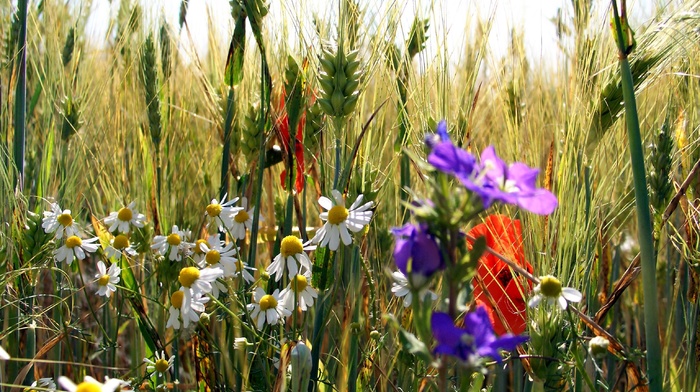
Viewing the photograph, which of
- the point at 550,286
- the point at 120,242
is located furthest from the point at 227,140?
the point at 550,286

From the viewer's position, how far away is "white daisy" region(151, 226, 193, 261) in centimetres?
96

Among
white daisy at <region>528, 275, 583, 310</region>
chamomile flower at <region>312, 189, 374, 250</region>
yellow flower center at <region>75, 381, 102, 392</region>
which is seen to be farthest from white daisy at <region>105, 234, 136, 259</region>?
white daisy at <region>528, 275, 583, 310</region>

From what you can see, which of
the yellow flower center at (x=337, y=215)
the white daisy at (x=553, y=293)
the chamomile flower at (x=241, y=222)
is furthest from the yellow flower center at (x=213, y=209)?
the white daisy at (x=553, y=293)

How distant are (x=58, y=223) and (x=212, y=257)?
8.9 inches

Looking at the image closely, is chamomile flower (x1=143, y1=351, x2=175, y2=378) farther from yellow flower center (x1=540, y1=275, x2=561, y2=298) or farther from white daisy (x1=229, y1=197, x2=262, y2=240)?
yellow flower center (x1=540, y1=275, x2=561, y2=298)

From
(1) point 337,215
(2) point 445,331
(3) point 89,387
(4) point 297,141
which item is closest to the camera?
(2) point 445,331

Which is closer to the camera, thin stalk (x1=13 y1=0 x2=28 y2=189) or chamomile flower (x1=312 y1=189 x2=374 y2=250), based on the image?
chamomile flower (x1=312 y1=189 x2=374 y2=250)

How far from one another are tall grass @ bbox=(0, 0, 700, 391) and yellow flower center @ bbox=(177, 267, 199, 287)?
5cm

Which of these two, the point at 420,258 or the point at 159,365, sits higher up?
the point at 420,258

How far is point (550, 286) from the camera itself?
0.68m

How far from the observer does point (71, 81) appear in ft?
3.91

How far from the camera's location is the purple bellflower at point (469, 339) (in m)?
0.41

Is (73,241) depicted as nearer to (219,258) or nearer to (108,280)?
(108,280)

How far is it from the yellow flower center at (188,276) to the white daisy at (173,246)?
100 mm
